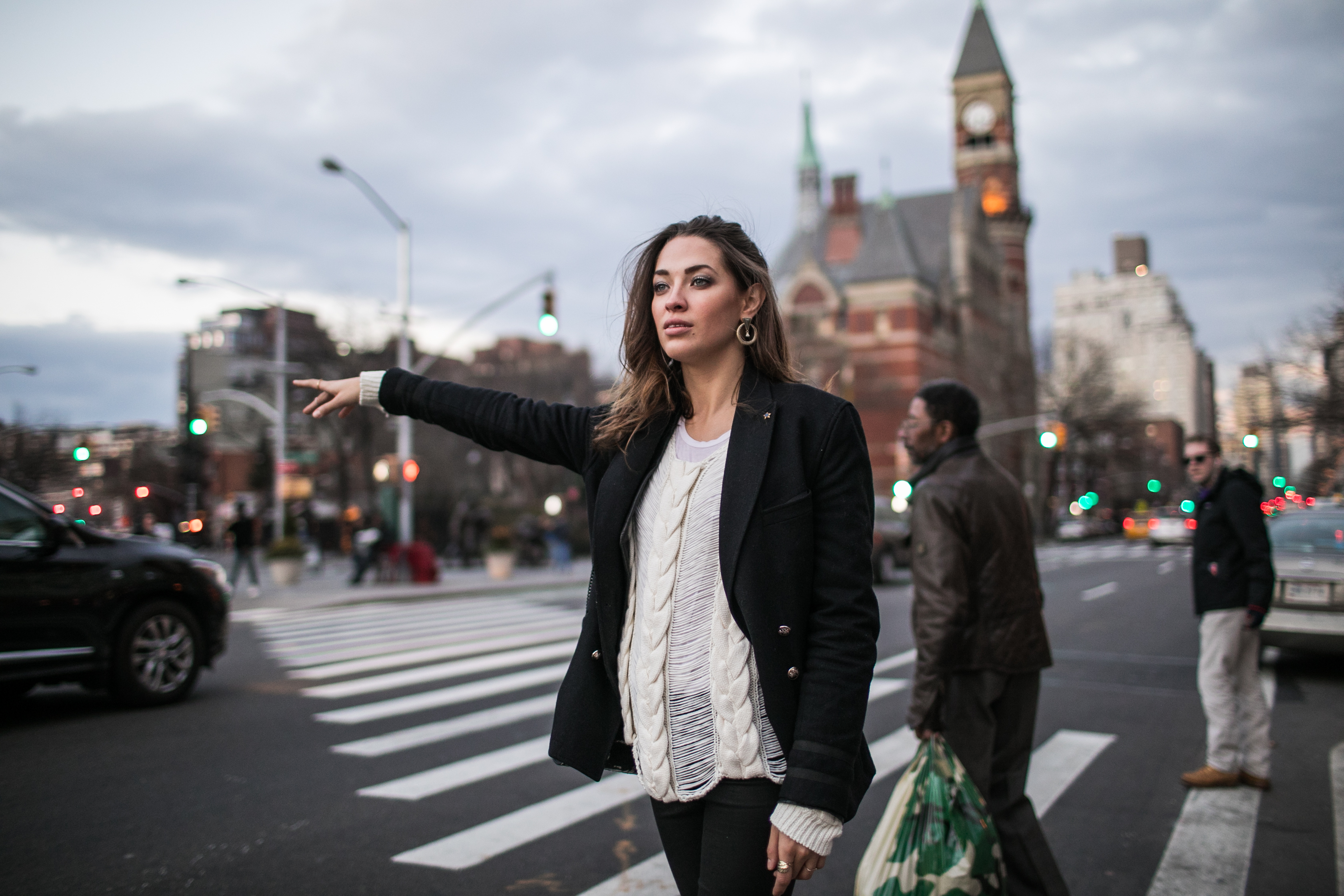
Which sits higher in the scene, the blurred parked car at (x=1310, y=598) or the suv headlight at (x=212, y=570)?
the suv headlight at (x=212, y=570)

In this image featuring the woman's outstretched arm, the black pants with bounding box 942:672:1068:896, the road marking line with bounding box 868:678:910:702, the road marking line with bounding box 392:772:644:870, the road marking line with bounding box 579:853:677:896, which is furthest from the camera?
the road marking line with bounding box 868:678:910:702

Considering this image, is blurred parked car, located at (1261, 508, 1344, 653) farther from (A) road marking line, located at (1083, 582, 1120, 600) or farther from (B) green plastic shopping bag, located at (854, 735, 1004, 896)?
(A) road marking line, located at (1083, 582, 1120, 600)

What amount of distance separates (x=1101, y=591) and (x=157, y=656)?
17.9 metres

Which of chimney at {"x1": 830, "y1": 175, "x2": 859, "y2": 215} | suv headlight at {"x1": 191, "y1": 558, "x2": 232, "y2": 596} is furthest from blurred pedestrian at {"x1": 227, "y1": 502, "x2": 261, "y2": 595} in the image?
chimney at {"x1": 830, "y1": 175, "x2": 859, "y2": 215}

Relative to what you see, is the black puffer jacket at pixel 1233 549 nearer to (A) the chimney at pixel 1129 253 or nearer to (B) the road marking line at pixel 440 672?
(B) the road marking line at pixel 440 672

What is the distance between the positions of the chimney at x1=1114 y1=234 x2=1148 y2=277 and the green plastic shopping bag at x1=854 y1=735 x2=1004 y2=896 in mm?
74841

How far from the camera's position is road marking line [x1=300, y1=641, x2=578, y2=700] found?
916 cm

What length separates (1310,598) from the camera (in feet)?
32.1

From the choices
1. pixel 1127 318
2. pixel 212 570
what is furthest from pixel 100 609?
pixel 1127 318

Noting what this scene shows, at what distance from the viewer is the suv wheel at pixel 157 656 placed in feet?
25.6

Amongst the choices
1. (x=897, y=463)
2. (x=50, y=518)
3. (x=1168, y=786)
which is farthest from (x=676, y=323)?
(x=897, y=463)

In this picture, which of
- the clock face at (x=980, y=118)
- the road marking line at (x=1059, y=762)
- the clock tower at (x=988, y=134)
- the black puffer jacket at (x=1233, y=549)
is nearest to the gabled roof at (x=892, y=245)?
the clock tower at (x=988, y=134)

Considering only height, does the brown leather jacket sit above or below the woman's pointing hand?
below

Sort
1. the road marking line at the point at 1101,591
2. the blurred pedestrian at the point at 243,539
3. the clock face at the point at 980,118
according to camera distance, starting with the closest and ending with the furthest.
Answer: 1. the road marking line at the point at 1101,591
2. the blurred pedestrian at the point at 243,539
3. the clock face at the point at 980,118
